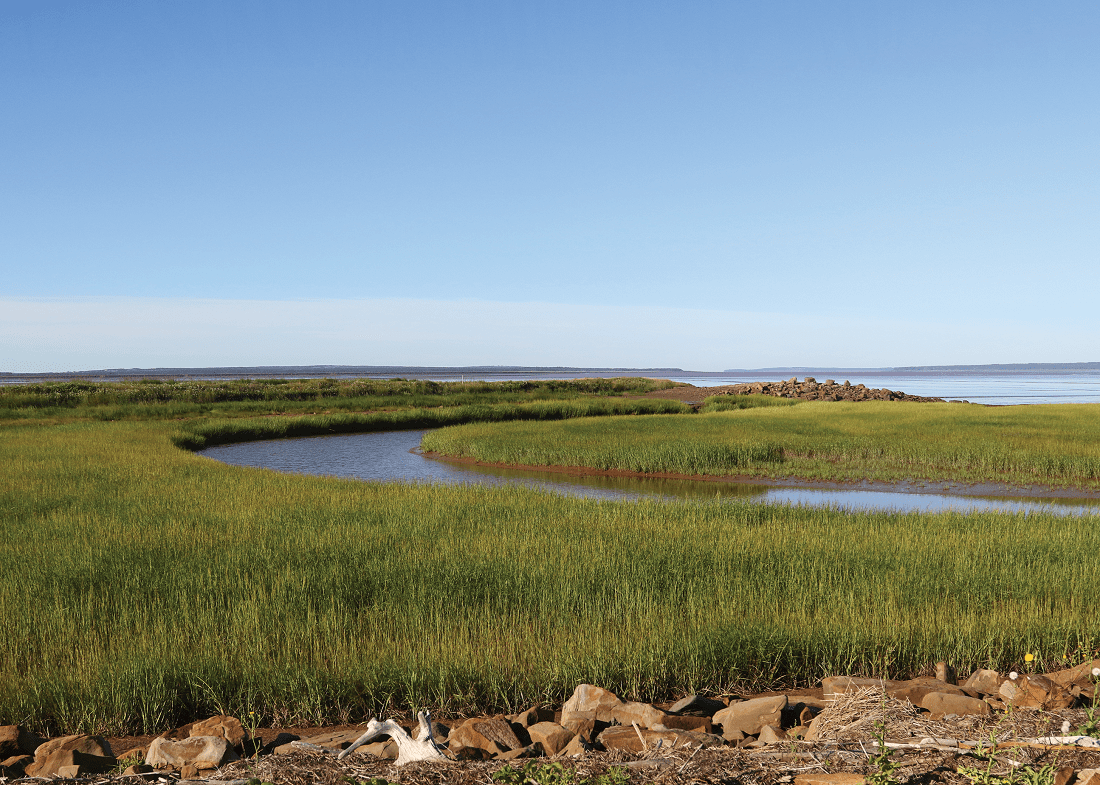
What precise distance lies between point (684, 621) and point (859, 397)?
6149 cm

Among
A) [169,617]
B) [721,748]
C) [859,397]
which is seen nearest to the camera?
[721,748]

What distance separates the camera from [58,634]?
6.38 metres

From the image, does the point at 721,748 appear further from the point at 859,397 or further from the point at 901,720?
the point at 859,397

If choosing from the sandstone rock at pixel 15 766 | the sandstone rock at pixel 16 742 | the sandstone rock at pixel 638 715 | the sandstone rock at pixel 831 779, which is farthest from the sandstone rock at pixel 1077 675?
the sandstone rock at pixel 16 742

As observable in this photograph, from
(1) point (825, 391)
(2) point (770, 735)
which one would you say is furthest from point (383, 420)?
(1) point (825, 391)

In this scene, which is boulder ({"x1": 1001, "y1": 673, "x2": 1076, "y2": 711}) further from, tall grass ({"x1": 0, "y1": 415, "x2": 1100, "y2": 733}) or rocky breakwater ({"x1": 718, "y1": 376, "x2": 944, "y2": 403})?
rocky breakwater ({"x1": 718, "y1": 376, "x2": 944, "y2": 403})

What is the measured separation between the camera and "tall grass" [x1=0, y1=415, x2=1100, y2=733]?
527 cm

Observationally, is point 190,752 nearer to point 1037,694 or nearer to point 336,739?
point 336,739

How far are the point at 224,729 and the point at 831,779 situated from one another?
343 centimetres

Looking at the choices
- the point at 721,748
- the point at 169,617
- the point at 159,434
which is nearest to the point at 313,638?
the point at 169,617

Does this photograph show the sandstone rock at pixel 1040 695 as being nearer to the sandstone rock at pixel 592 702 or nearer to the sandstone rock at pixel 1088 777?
the sandstone rock at pixel 1088 777

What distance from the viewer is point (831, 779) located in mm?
3410

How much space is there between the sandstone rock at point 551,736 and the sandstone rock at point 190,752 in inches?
64.8

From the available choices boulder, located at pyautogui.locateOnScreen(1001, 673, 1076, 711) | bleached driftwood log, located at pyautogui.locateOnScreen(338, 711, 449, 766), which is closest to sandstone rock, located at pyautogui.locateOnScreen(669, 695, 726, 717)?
bleached driftwood log, located at pyautogui.locateOnScreen(338, 711, 449, 766)
